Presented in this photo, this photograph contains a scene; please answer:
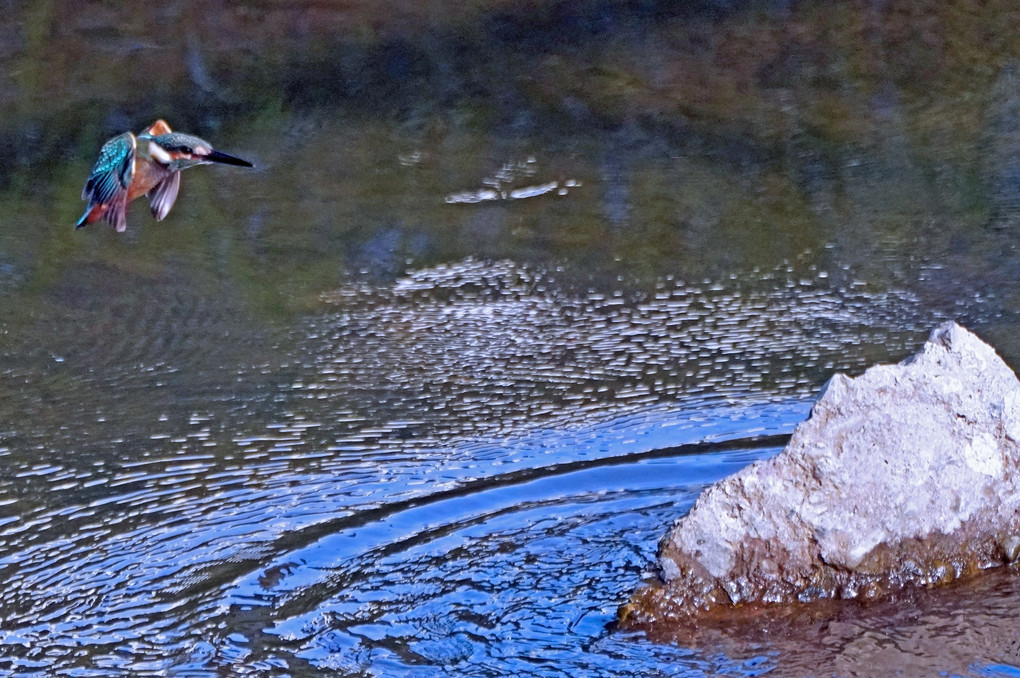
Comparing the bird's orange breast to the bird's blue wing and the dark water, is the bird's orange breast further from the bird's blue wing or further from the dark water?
the dark water

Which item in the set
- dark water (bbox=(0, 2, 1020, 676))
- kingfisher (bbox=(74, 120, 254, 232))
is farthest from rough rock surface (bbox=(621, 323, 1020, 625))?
kingfisher (bbox=(74, 120, 254, 232))

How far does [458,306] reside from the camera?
11.7ft

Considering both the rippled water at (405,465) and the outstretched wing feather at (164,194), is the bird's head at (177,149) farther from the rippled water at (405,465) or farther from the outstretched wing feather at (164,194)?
the rippled water at (405,465)

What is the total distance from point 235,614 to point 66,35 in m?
3.93

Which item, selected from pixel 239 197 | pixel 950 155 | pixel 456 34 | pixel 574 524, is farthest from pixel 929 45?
pixel 574 524

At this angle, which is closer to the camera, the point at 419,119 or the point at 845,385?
the point at 845,385

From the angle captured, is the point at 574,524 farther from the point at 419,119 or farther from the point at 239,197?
the point at 419,119

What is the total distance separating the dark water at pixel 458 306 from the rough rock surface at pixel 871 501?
3.0 inches

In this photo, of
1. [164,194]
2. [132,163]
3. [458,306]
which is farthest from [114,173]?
[458,306]

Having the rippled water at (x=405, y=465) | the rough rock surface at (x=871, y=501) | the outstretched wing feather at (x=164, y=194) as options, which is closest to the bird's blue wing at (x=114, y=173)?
the outstretched wing feather at (x=164, y=194)

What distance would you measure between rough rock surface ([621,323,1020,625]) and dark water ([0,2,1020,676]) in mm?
77

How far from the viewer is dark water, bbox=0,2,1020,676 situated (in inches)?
87.9

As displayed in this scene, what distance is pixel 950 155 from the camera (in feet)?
14.2

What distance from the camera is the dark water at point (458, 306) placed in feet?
7.32
